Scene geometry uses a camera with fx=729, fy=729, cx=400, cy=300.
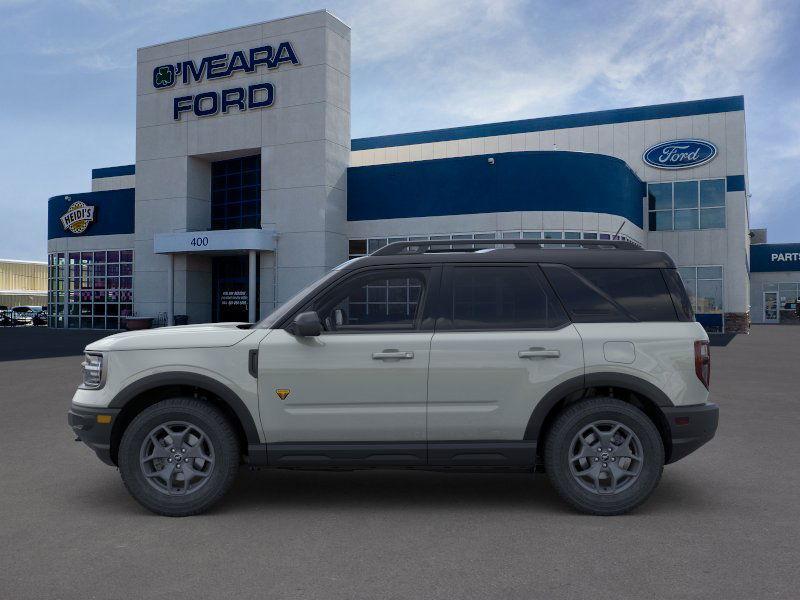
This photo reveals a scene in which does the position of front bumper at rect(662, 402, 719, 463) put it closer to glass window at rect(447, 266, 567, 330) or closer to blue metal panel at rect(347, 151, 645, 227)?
glass window at rect(447, 266, 567, 330)

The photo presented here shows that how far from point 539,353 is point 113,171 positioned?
52.6 m

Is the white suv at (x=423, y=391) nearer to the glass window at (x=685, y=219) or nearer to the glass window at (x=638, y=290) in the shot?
the glass window at (x=638, y=290)

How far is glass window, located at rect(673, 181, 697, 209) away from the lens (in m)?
35.0

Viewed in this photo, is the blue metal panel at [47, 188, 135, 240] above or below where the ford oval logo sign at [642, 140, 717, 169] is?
below

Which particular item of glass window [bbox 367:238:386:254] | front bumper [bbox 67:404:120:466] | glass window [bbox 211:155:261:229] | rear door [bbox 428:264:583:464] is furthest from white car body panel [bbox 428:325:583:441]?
glass window [bbox 211:155:261:229]

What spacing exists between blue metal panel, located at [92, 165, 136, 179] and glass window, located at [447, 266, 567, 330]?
50430mm

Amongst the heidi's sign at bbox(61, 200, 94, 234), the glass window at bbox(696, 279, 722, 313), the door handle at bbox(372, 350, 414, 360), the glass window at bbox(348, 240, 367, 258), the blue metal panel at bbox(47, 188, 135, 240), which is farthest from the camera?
the heidi's sign at bbox(61, 200, 94, 234)

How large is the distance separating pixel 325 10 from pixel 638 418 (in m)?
28.2

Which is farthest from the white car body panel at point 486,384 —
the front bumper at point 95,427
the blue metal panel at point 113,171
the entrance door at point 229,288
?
the blue metal panel at point 113,171

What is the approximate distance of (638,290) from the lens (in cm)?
534

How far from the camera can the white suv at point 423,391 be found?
16.7 ft

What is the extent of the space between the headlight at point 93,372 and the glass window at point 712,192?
34.2m

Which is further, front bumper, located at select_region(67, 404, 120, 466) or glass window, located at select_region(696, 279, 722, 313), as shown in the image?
glass window, located at select_region(696, 279, 722, 313)

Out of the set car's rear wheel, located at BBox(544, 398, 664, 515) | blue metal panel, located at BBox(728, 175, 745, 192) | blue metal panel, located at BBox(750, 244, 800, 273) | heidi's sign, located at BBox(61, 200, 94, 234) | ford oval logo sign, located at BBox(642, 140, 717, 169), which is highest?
ford oval logo sign, located at BBox(642, 140, 717, 169)
